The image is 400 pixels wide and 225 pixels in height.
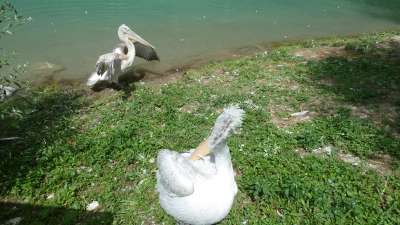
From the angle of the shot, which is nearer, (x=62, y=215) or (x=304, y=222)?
(x=304, y=222)

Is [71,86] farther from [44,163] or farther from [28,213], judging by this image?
[28,213]

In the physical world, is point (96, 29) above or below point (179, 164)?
below

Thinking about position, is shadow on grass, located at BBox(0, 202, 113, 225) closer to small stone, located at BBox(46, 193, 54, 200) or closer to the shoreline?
small stone, located at BBox(46, 193, 54, 200)

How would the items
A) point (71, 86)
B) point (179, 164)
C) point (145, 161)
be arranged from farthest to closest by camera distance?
point (71, 86), point (145, 161), point (179, 164)

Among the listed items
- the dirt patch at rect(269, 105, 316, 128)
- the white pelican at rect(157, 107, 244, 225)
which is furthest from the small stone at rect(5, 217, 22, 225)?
the dirt patch at rect(269, 105, 316, 128)

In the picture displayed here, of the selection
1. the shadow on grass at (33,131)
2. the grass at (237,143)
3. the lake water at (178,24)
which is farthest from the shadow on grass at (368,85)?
the shadow on grass at (33,131)

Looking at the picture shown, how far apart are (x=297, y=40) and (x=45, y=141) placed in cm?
797

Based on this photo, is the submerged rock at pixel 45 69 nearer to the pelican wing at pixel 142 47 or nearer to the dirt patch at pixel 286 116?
the pelican wing at pixel 142 47

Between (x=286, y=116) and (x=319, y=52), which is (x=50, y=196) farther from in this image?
(x=319, y=52)

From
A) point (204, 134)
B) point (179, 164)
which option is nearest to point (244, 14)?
point (204, 134)

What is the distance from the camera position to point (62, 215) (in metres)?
5.04

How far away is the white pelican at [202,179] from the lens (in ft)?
10.7

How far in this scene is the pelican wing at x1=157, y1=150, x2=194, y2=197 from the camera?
10.6 ft

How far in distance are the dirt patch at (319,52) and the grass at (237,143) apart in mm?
724
